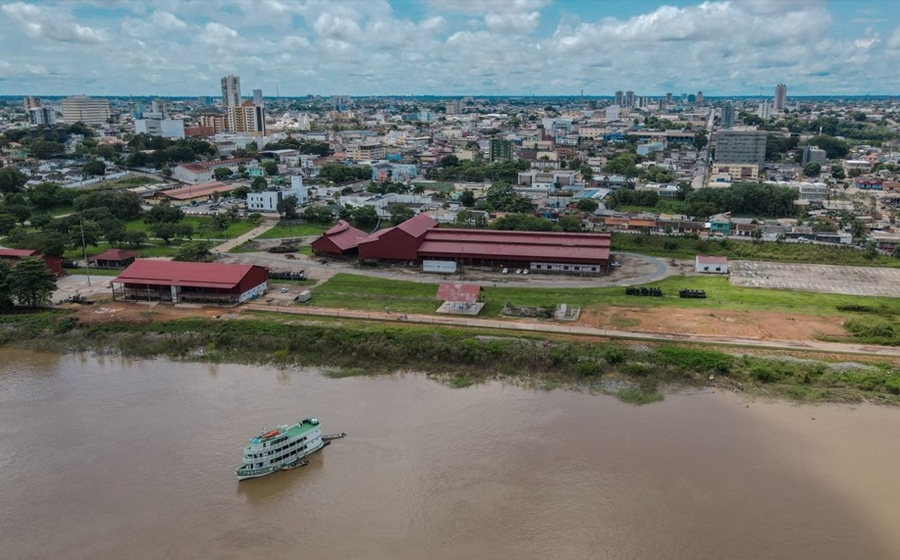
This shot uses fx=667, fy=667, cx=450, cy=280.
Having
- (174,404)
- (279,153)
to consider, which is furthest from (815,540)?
(279,153)

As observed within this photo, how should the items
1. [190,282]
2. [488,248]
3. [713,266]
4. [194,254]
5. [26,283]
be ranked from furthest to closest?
[488,248] < [194,254] < [713,266] < [190,282] < [26,283]

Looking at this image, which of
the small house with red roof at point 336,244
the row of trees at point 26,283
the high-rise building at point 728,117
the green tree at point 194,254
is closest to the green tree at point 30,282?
the row of trees at point 26,283

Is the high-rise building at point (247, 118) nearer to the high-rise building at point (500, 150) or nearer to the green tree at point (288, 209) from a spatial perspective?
the high-rise building at point (500, 150)

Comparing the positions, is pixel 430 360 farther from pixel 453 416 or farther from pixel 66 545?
pixel 66 545

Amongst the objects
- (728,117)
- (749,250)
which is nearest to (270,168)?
(749,250)

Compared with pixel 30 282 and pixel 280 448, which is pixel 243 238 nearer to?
pixel 30 282

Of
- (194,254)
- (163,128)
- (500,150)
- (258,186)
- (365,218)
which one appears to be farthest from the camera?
(163,128)

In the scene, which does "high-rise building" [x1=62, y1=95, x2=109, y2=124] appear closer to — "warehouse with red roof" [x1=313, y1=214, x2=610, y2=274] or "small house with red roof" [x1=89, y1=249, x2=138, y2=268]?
"small house with red roof" [x1=89, y1=249, x2=138, y2=268]
